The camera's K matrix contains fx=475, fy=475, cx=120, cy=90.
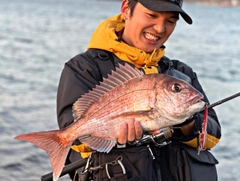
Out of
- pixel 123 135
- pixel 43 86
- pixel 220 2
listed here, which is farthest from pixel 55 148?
pixel 220 2

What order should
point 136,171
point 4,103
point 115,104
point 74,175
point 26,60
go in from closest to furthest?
point 115,104 → point 136,171 → point 74,175 → point 4,103 → point 26,60

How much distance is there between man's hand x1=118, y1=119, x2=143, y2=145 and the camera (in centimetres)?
306

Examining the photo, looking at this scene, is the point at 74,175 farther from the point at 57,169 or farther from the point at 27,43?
the point at 27,43

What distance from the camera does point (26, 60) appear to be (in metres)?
18.7

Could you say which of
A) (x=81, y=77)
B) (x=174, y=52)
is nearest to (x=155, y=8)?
(x=81, y=77)

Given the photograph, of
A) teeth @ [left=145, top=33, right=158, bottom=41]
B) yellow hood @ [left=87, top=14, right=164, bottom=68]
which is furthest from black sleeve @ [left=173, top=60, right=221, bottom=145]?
teeth @ [left=145, top=33, right=158, bottom=41]

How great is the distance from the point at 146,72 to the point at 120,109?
2.35 ft

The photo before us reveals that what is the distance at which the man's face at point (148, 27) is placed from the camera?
379cm

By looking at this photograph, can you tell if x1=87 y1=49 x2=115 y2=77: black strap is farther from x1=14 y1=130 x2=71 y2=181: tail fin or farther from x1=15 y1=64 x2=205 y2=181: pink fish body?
x1=14 y1=130 x2=71 y2=181: tail fin

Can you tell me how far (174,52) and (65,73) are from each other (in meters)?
20.5

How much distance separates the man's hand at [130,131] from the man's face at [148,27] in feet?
3.31

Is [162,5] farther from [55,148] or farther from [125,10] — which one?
[55,148]

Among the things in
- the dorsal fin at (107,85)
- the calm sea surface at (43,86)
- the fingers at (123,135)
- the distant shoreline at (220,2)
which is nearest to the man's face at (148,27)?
the dorsal fin at (107,85)

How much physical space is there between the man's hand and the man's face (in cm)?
101
